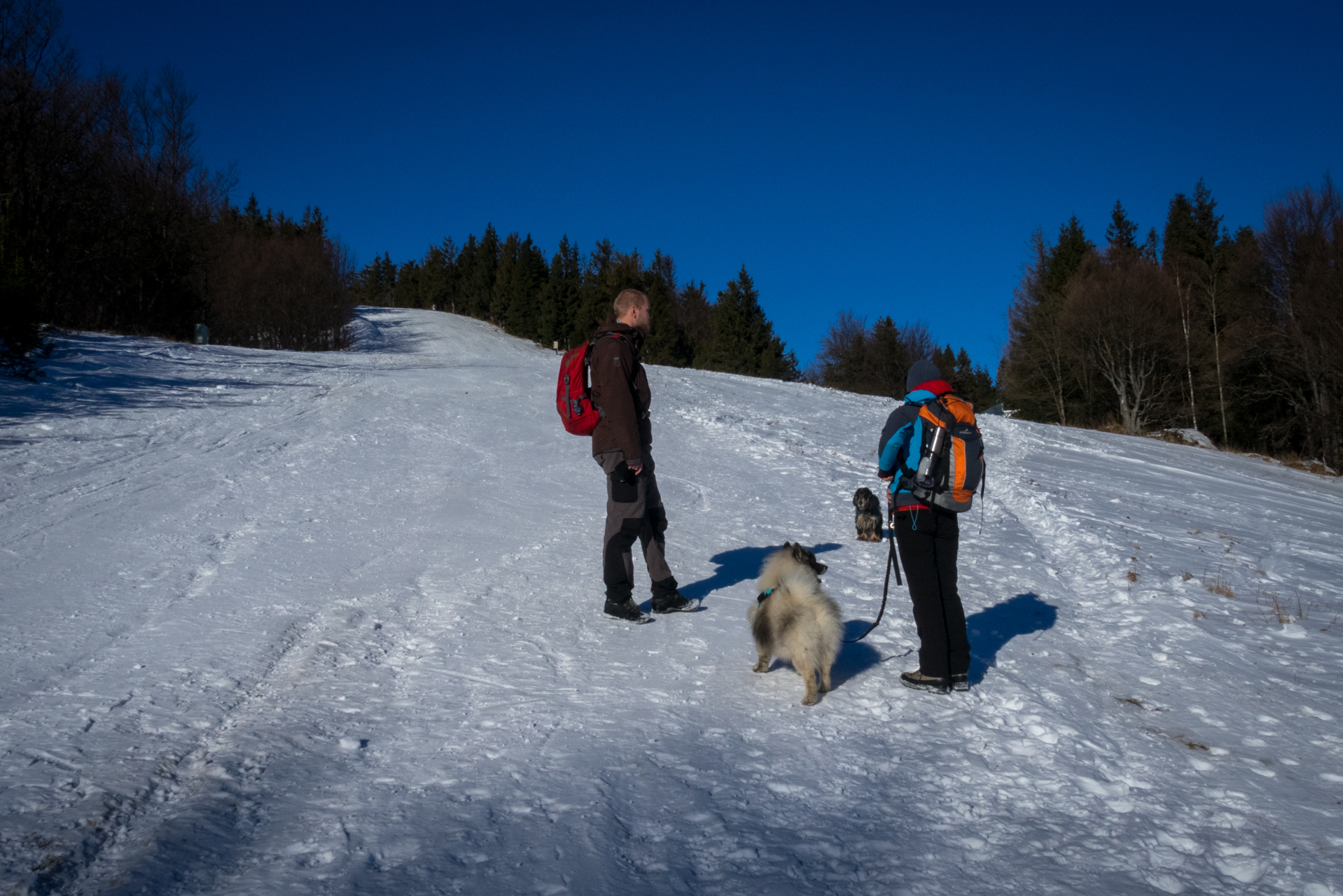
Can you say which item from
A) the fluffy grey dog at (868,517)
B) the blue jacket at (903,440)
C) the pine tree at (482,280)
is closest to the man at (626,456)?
the blue jacket at (903,440)

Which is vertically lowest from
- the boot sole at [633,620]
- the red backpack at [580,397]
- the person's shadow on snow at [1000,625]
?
the person's shadow on snow at [1000,625]

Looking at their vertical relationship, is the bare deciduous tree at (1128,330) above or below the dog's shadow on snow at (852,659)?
above

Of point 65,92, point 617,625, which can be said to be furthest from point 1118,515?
point 65,92

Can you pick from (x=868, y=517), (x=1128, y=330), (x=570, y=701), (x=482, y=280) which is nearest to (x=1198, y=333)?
(x=1128, y=330)

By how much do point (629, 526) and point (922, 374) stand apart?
2282 millimetres

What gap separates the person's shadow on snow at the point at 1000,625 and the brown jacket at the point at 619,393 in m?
2.76

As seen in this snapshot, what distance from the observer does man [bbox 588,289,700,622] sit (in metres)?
5.39

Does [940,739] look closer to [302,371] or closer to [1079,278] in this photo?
[302,371]

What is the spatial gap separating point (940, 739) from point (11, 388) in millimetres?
13783

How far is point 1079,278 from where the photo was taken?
148ft

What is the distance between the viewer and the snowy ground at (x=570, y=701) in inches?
115

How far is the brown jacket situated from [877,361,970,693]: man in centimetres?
172

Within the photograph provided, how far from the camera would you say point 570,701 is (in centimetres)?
433

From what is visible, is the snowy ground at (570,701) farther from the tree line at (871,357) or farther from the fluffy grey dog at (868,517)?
the tree line at (871,357)
